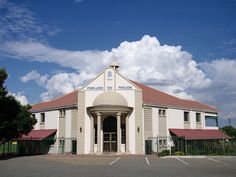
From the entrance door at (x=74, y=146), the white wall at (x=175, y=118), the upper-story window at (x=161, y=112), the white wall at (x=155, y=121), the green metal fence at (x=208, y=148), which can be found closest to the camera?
the green metal fence at (x=208, y=148)

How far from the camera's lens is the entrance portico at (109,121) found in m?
34.4

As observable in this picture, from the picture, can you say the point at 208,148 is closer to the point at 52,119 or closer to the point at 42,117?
the point at 52,119

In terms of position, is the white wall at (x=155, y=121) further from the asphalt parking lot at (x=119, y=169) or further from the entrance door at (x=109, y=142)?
the asphalt parking lot at (x=119, y=169)

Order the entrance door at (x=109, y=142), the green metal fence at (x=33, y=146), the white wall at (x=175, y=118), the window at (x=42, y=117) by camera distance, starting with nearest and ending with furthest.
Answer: the entrance door at (x=109, y=142) → the white wall at (x=175, y=118) → the green metal fence at (x=33, y=146) → the window at (x=42, y=117)

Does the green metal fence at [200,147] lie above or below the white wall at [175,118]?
below

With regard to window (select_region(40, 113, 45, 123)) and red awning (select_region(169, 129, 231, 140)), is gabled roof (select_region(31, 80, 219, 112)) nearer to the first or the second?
window (select_region(40, 113, 45, 123))

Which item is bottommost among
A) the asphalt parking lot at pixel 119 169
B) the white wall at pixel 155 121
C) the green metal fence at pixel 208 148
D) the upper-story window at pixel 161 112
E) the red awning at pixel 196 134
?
the asphalt parking lot at pixel 119 169

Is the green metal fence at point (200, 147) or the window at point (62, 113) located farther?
the window at point (62, 113)

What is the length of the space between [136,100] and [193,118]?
1081cm

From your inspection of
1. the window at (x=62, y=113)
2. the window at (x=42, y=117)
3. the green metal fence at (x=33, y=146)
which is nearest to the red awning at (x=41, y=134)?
the green metal fence at (x=33, y=146)

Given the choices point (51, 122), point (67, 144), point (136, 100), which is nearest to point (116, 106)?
point (136, 100)

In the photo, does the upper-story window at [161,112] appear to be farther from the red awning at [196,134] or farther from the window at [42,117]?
the window at [42,117]

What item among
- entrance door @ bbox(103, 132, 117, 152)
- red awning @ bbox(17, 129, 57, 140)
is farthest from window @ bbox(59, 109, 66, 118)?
entrance door @ bbox(103, 132, 117, 152)

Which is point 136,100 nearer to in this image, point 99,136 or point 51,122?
point 99,136
